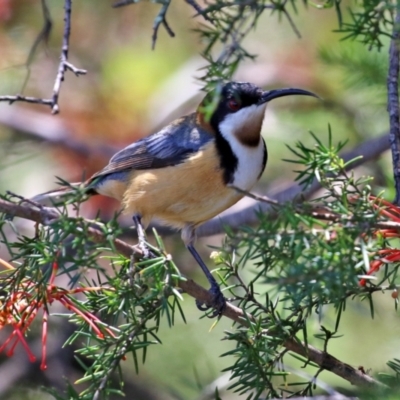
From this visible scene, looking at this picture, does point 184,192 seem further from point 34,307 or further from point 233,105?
point 34,307

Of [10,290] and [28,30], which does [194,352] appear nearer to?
[28,30]

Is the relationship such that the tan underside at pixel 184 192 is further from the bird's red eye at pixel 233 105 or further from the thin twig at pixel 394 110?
the thin twig at pixel 394 110

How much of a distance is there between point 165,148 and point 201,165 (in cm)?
31

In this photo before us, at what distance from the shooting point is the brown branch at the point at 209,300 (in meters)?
1.99

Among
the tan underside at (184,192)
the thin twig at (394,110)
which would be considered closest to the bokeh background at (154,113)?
the tan underside at (184,192)

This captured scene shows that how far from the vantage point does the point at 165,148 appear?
355cm

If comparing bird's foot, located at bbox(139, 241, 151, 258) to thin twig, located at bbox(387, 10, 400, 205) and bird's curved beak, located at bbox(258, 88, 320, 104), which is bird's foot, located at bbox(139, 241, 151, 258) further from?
bird's curved beak, located at bbox(258, 88, 320, 104)

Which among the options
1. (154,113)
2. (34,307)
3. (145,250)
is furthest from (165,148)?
(154,113)

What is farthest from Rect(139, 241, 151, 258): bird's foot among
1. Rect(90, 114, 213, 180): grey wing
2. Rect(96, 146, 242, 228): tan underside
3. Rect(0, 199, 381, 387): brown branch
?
Rect(90, 114, 213, 180): grey wing

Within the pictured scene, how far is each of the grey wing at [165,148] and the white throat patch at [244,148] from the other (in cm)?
10

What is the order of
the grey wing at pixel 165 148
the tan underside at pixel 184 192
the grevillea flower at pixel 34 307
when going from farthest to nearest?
the grey wing at pixel 165 148 < the tan underside at pixel 184 192 < the grevillea flower at pixel 34 307

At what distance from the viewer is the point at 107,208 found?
518 cm

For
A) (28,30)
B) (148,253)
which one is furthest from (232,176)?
(28,30)

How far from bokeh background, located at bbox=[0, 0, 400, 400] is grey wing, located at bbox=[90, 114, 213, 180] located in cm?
67
